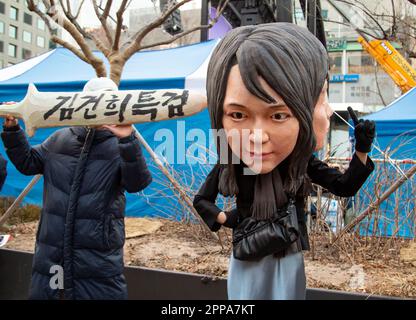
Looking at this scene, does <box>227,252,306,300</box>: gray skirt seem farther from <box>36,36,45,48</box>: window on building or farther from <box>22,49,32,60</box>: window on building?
<box>36,36,45,48</box>: window on building

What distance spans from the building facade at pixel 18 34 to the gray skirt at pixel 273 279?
25940 mm

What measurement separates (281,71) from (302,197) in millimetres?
529

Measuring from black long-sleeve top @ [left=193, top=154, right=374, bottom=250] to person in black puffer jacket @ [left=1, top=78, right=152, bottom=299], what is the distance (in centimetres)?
35

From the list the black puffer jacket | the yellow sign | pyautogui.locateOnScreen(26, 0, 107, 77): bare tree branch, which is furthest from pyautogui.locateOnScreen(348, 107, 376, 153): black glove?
the yellow sign

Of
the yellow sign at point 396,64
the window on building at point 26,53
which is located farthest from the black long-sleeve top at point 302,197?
the window on building at point 26,53

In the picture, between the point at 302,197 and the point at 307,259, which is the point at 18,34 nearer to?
the point at 307,259

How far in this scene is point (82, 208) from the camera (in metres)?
1.87

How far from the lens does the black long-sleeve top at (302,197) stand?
5.16 feet

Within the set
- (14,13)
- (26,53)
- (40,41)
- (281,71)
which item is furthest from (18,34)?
(281,71)

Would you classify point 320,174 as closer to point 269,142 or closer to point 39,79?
point 269,142

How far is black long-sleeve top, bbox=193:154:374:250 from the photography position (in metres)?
1.57

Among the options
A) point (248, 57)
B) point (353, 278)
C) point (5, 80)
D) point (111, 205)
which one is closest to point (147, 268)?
point (111, 205)

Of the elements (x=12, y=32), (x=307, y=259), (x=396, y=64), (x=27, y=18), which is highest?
(x=27, y=18)

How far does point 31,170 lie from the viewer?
6.63 feet
